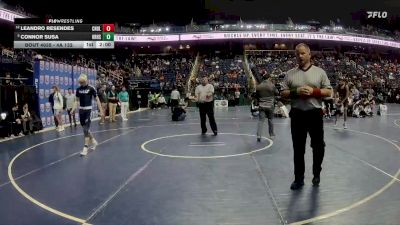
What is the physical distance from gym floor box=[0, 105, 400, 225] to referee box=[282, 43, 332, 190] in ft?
1.94

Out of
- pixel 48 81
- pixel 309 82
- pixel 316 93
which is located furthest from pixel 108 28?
pixel 316 93

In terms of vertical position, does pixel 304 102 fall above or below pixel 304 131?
above

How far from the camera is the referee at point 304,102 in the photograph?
5168 mm

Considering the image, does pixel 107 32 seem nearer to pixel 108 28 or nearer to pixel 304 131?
pixel 108 28

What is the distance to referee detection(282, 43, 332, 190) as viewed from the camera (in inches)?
203

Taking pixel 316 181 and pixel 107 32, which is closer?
pixel 316 181

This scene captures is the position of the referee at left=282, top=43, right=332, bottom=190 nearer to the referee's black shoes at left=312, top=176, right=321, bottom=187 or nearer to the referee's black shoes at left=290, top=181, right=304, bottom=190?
the referee's black shoes at left=290, top=181, right=304, bottom=190

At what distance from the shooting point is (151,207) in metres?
4.58

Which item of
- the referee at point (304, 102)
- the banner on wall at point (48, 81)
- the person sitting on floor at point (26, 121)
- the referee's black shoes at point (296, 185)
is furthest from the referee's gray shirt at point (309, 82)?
the banner on wall at point (48, 81)

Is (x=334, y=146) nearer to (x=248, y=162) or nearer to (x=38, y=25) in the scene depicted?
(x=248, y=162)

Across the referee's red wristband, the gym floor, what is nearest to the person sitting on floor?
the gym floor
